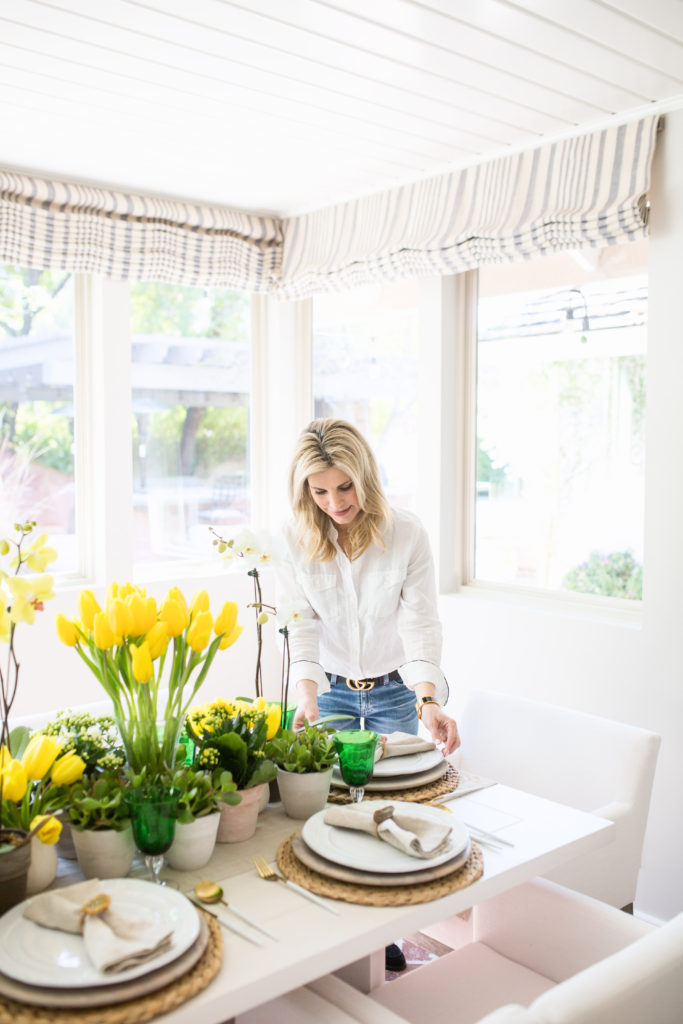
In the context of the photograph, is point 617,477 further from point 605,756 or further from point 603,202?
point 605,756

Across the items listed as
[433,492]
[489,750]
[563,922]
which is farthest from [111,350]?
[563,922]

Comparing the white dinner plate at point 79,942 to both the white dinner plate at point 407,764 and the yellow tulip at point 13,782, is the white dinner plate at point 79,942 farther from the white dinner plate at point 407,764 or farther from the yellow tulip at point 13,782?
the white dinner plate at point 407,764

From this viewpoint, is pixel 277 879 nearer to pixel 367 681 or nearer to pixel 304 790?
pixel 304 790

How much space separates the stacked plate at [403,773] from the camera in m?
1.71

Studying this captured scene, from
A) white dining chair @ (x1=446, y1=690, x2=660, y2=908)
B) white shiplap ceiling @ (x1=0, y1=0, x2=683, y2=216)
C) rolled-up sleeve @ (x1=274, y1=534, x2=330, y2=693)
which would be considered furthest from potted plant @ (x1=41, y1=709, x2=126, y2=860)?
white shiplap ceiling @ (x1=0, y1=0, x2=683, y2=216)

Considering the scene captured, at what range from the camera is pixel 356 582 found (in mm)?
2293

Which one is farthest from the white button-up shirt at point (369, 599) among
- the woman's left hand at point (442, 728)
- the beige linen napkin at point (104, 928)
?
the beige linen napkin at point (104, 928)

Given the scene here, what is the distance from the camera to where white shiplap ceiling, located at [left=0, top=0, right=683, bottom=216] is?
6.69 feet

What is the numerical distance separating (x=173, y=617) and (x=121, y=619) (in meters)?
0.08

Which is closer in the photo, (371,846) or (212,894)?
(212,894)

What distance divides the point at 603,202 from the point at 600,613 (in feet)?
4.18

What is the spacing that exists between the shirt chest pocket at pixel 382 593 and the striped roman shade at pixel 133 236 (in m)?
1.83

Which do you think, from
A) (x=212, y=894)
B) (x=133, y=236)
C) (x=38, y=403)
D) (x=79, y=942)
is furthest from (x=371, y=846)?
(x=133, y=236)

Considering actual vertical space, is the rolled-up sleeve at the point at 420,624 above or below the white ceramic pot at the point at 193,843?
above
